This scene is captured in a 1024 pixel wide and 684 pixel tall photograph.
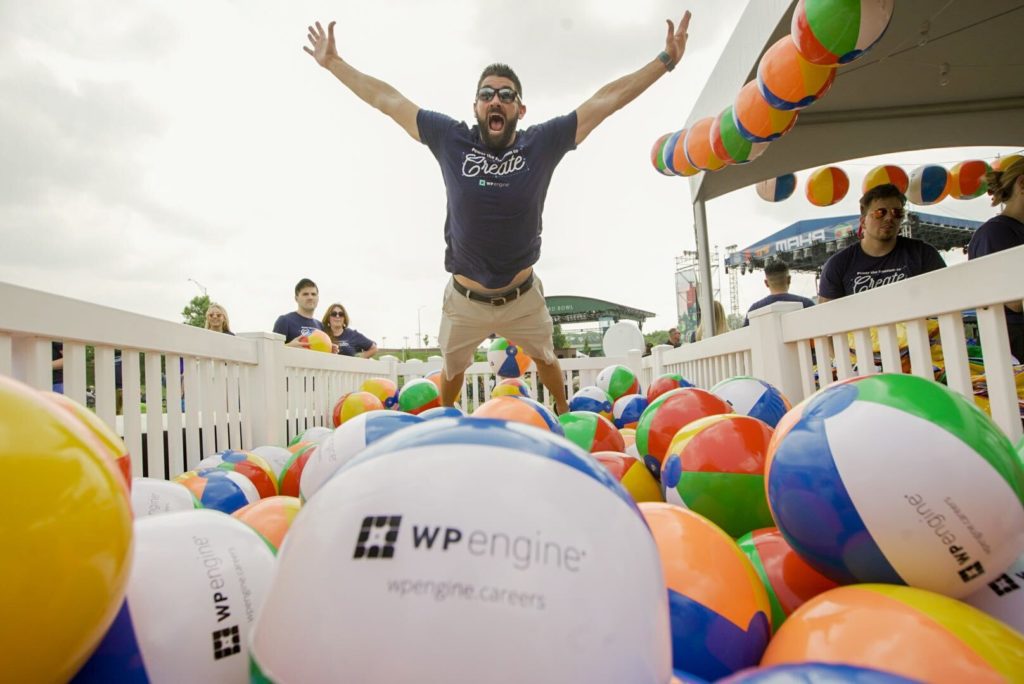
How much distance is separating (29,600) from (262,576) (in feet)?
1.35

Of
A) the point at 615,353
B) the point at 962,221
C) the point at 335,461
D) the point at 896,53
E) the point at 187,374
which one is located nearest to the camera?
the point at 335,461

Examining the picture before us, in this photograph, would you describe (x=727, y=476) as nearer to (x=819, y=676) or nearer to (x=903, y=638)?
(x=903, y=638)

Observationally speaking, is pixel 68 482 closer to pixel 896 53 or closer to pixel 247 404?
pixel 247 404

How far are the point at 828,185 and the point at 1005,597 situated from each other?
22.2ft

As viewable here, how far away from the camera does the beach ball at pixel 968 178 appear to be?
22.5ft

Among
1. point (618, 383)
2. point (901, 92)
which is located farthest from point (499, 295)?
point (901, 92)

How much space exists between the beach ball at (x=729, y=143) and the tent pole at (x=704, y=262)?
3.31 m

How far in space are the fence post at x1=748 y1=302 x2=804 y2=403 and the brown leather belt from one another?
4.77ft

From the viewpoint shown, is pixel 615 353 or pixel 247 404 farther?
pixel 615 353

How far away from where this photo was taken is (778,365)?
336 centimetres

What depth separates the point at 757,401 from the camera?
2889 millimetres

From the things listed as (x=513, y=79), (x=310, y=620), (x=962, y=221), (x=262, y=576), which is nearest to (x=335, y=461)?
(x=262, y=576)

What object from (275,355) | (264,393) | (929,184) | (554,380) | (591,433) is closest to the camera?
(591,433)

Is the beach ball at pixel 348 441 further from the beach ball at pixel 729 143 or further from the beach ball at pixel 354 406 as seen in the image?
the beach ball at pixel 729 143
